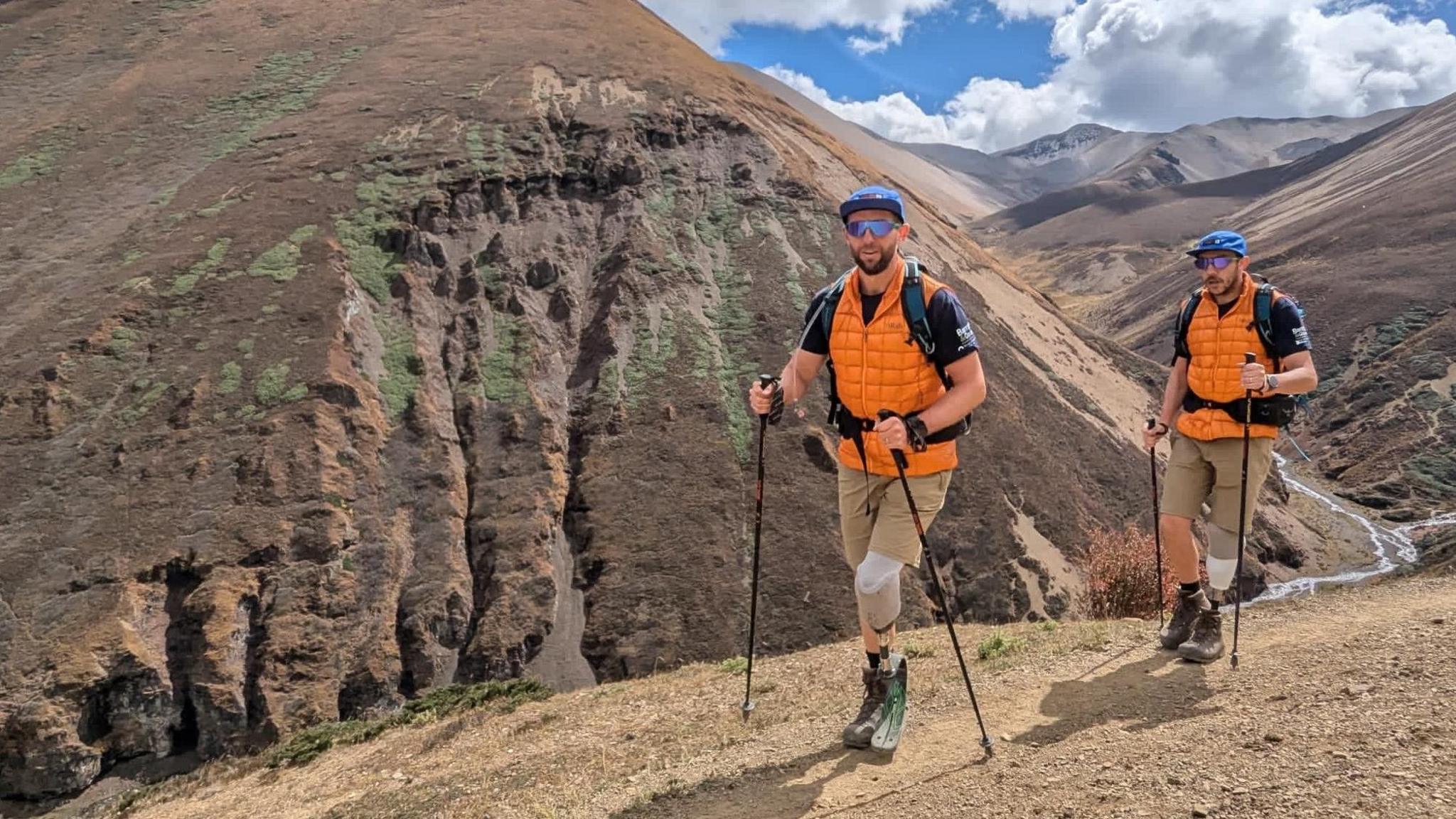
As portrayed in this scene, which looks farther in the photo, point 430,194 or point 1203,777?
point 430,194

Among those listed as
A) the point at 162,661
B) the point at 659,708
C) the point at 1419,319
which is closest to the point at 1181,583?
the point at 659,708

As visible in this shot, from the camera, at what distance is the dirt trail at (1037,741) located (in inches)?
157

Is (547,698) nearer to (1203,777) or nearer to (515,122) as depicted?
(1203,777)

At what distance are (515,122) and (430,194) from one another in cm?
526

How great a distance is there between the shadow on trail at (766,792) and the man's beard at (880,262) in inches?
122

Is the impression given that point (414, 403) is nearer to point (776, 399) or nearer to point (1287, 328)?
point (776, 399)

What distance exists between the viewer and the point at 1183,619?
6.42 meters

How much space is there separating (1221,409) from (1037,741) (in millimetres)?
3002

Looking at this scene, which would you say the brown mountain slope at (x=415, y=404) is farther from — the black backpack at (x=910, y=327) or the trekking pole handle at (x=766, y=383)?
the black backpack at (x=910, y=327)

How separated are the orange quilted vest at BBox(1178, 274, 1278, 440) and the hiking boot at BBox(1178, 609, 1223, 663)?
1.37 meters

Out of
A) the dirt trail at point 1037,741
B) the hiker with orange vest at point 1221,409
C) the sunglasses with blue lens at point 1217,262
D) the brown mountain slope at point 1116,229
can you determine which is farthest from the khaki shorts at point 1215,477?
the brown mountain slope at point 1116,229

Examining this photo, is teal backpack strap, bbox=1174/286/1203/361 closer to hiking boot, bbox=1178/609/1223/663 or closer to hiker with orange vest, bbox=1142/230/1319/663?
hiker with orange vest, bbox=1142/230/1319/663

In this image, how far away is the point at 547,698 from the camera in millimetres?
9641

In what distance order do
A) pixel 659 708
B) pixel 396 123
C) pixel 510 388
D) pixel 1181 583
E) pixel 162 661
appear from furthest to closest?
pixel 396 123, pixel 510 388, pixel 162 661, pixel 659 708, pixel 1181 583
